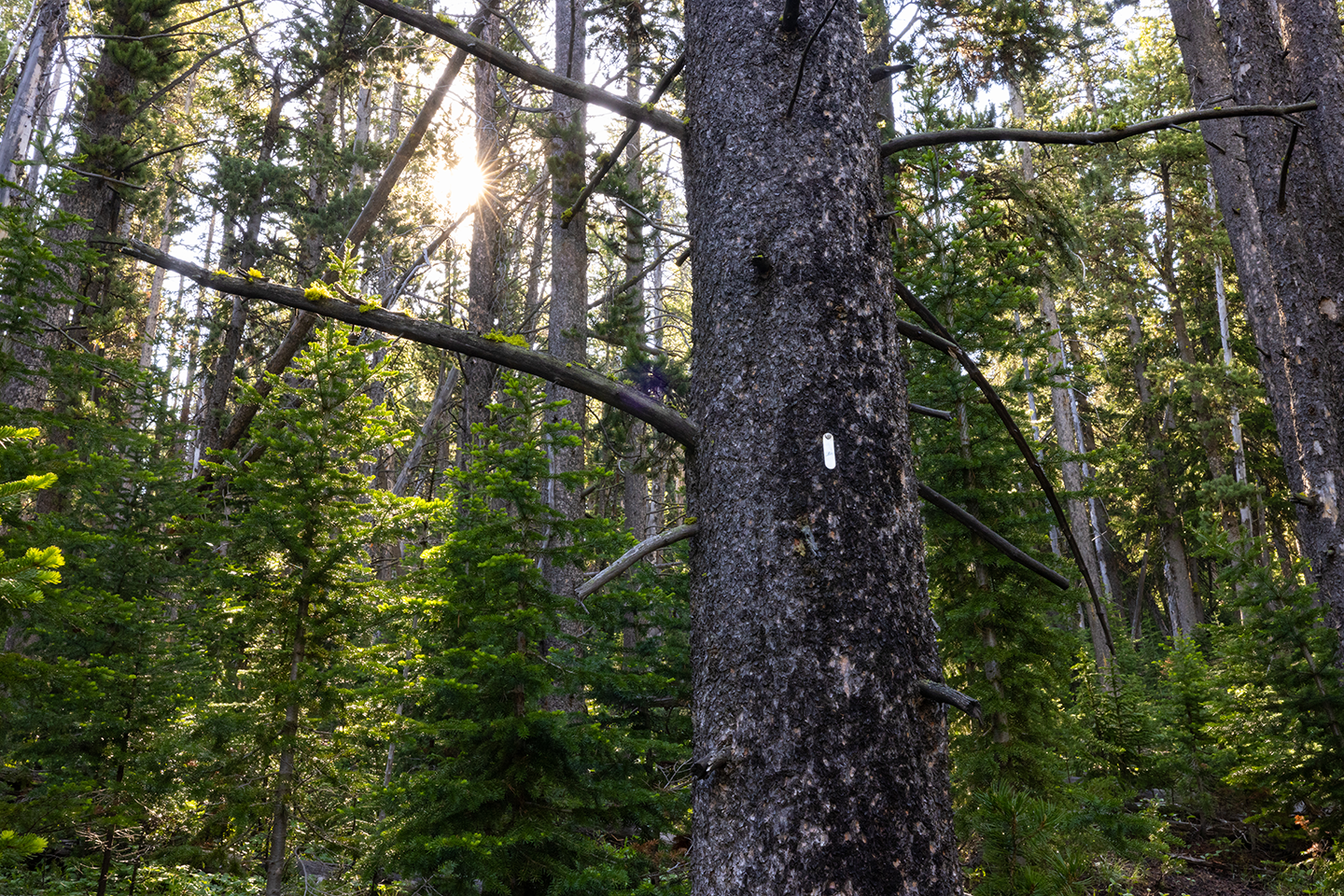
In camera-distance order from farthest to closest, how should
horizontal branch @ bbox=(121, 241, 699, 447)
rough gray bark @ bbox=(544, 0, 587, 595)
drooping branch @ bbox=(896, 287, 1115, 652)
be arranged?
rough gray bark @ bbox=(544, 0, 587, 595), drooping branch @ bbox=(896, 287, 1115, 652), horizontal branch @ bbox=(121, 241, 699, 447)

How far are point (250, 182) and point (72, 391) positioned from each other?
672cm

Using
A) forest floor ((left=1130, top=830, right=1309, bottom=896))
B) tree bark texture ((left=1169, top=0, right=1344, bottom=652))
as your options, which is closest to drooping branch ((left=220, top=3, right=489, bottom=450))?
tree bark texture ((left=1169, top=0, right=1344, bottom=652))

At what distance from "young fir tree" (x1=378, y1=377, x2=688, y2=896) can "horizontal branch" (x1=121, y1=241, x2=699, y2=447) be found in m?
2.52

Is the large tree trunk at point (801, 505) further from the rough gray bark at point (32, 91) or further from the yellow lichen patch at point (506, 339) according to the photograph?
the rough gray bark at point (32, 91)

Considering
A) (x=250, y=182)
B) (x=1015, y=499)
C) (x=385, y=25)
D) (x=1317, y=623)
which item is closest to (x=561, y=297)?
(x=385, y=25)

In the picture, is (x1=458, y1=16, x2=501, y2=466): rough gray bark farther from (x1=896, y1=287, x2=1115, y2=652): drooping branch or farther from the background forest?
(x1=896, y1=287, x2=1115, y2=652): drooping branch

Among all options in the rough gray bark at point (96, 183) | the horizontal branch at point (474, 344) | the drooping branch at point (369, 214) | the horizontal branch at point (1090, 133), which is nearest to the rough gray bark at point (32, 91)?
the rough gray bark at point (96, 183)

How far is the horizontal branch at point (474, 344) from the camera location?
77.4 inches

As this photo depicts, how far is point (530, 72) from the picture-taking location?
220 centimetres

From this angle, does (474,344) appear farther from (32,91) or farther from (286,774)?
(32,91)

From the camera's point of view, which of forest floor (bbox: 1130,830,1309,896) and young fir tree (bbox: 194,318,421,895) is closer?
young fir tree (bbox: 194,318,421,895)

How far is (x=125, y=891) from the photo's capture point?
6.82 m

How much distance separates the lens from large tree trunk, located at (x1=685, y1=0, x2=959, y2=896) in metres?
1.58

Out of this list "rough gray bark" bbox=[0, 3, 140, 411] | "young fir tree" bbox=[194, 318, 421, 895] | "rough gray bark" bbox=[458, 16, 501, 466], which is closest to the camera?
"young fir tree" bbox=[194, 318, 421, 895]
